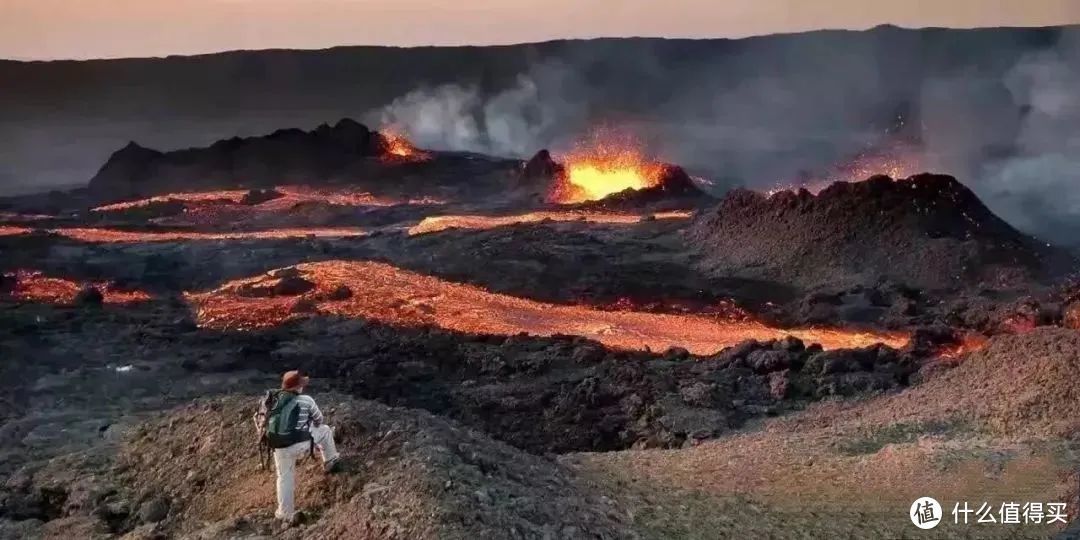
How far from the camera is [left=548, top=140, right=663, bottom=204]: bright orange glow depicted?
3825 centimetres

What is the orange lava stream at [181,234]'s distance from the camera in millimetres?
27484

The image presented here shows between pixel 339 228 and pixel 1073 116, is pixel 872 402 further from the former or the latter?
pixel 1073 116

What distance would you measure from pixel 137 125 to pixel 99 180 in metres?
18.9

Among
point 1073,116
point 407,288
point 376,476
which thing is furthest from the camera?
point 1073,116

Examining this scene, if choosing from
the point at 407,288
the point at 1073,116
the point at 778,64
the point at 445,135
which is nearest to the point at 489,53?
the point at 445,135

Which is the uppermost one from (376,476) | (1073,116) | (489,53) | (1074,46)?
(489,53)

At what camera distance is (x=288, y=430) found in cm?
713

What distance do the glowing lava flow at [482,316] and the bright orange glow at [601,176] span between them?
17.3 m

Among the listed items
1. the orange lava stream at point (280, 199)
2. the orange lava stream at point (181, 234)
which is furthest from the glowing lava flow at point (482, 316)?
the orange lava stream at point (280, 199)

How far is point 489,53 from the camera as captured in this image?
74.8 meters

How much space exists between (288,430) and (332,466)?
24.6 inches

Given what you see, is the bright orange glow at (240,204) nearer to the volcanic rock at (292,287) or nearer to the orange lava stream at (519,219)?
the orange lava stream at (519,219)

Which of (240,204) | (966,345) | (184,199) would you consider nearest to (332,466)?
(966,345)

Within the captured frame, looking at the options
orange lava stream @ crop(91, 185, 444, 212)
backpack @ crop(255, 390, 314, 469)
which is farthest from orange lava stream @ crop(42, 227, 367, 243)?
backpack @ crop(255, 390, 314, 469)
